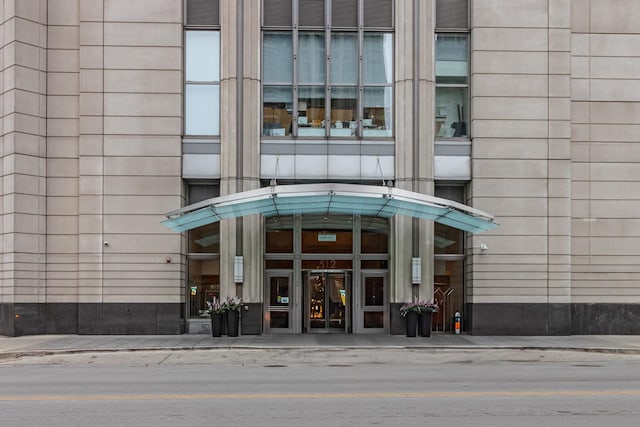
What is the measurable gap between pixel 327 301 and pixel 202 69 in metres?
8.93

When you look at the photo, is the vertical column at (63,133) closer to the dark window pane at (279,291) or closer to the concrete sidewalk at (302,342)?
the concrete sidewalk at (302,342)

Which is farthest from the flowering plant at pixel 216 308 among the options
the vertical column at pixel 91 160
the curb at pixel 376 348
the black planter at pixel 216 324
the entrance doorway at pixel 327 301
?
the vertical column at pixel 91 160

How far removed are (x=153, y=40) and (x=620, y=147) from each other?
1608 cm

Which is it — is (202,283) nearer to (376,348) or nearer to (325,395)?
(376,348)

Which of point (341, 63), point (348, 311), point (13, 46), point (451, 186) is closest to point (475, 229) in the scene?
point (451, 186)

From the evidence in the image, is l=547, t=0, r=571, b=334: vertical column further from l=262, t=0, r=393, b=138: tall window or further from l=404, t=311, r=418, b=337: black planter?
l=262, t=0, r=393, b=138: tall window

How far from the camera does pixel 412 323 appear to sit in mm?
21688

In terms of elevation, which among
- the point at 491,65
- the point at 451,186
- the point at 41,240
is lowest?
the point at 41,240

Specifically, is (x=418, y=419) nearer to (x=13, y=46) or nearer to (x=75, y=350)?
(x=75, y=350)

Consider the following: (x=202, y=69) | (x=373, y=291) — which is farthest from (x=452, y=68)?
(x=202, y=69)

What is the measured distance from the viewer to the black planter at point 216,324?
21422mm

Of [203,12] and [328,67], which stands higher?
[203,12]

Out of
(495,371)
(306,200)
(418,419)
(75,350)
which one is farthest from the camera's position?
(306,200)

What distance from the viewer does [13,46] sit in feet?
72.1
